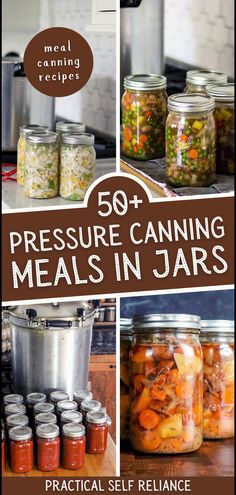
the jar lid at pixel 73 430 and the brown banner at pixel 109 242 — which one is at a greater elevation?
the brown banner at pixel 109 242

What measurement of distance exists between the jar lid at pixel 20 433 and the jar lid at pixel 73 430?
0.05 metres

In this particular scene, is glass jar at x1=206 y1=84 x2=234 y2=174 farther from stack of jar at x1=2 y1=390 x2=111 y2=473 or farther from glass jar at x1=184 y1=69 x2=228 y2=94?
stack of jar at x1=2 y1=390 x2=111 y2=473

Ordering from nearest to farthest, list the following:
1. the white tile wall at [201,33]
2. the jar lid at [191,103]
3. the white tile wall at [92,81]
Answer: the jar lid at [191,103] < the white tile wall at [92,81] < the white tile wall at [201,33]

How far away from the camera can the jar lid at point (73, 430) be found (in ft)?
4.77

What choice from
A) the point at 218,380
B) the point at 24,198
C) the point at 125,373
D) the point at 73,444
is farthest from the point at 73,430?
the point at 24,198

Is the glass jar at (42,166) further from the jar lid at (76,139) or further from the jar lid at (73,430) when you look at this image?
the jar lid at (73,430)

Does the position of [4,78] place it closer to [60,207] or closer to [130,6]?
[130,6]

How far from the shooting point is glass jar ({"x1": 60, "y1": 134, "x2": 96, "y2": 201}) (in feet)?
4.70

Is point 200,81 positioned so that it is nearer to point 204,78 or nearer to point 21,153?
point 204,78

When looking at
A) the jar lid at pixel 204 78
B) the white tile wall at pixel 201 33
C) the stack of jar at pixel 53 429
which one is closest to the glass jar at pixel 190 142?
the jar lid at pixel 204 78

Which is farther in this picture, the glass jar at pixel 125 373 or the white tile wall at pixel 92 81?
the white tile wall at pixel 92 81

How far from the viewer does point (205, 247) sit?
4.75ft

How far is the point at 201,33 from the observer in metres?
2.16

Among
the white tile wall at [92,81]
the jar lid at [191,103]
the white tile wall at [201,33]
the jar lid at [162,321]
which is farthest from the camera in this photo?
the white tile wall at [201,33]
